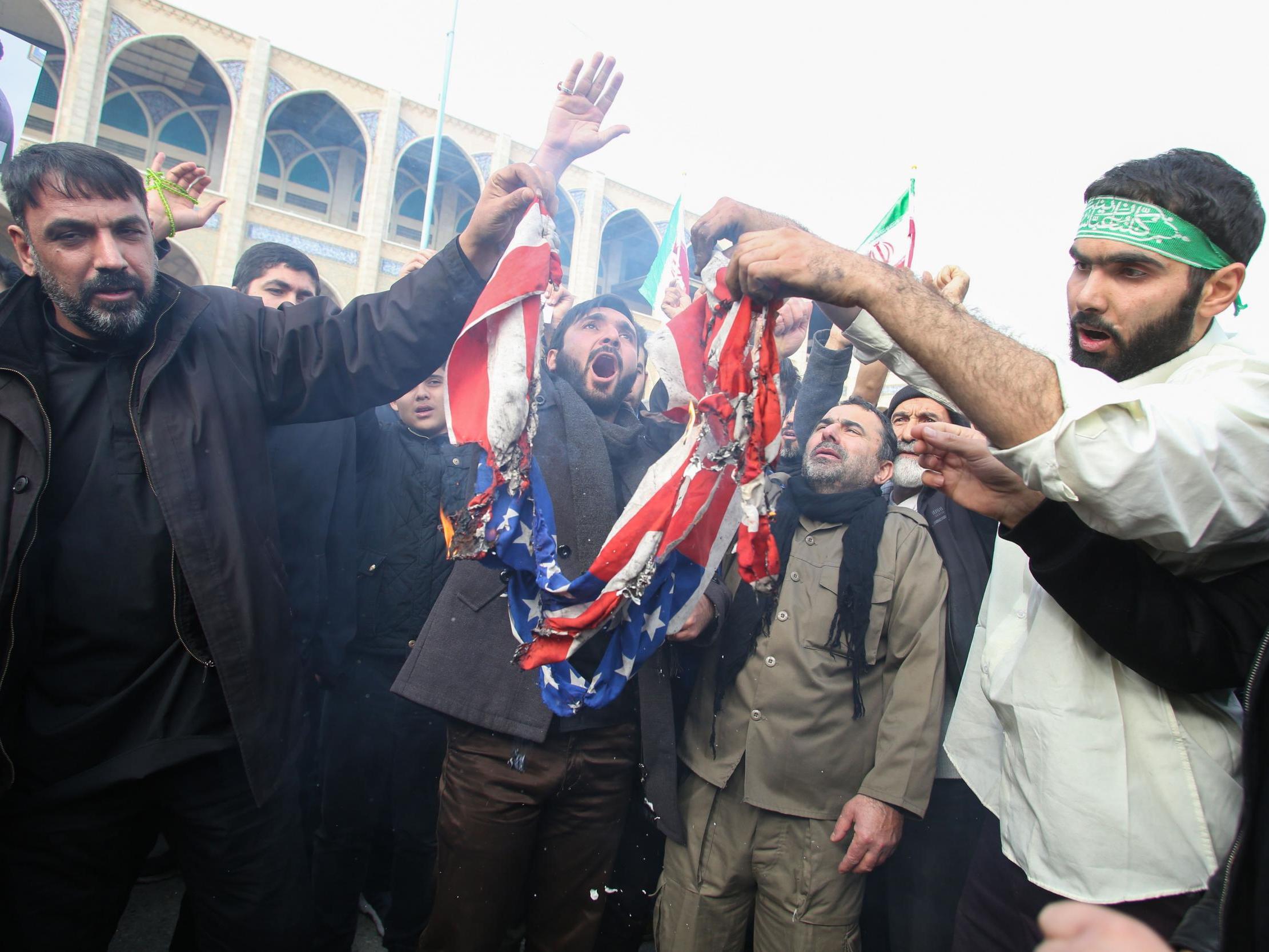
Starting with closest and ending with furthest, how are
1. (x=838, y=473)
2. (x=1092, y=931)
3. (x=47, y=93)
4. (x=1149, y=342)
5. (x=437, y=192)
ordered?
(x=1092, y=931), (x=1149, y=342), (x=838, y=473), (x=47, y=93), (x=437, y=192)

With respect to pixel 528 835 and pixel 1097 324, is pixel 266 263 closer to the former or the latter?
pixel 528 835

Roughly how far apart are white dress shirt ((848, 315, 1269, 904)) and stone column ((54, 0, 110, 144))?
17.6 meters

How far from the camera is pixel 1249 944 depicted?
1.01m

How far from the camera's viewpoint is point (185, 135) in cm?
1642

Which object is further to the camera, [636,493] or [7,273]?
[7,273]

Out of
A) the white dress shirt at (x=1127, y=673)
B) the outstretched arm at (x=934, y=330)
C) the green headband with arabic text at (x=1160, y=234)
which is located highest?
the green headband with arabic text at (x=1160, y=234)

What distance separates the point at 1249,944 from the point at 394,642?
270 centimetres

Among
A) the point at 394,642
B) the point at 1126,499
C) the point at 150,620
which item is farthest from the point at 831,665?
the point at 150,620

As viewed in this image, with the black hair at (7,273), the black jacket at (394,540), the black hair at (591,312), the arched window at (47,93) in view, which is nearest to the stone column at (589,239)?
the arched window at (47,93)

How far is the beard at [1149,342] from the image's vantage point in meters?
1.49

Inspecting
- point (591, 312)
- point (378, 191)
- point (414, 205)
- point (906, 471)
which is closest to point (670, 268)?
point (591, 312)

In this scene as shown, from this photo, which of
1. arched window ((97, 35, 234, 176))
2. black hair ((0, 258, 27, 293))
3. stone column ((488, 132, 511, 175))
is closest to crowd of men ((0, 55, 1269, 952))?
black hair ((0, 258, 27, 293))

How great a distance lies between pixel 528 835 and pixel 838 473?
64.6 inches

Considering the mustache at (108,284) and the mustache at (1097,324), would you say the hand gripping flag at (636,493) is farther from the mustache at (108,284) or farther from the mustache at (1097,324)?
the mustache at (108,284)
